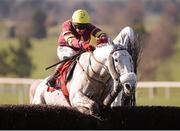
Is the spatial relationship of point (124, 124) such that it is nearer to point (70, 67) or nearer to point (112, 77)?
point (112, 77)

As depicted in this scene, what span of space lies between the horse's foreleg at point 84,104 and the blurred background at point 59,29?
13.5 meters

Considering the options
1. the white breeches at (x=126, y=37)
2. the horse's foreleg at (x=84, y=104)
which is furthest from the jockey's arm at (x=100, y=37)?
the horse's foreleg at (x=84, y=104)

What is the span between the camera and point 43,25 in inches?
2726

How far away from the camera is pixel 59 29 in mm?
62531

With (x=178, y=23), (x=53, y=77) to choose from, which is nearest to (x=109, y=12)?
(x=178, y=23)

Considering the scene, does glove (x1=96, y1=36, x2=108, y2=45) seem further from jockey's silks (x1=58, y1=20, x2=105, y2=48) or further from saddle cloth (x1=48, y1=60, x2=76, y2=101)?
saddle cloth (x1=48, y1=60, x2=76, y2=101)

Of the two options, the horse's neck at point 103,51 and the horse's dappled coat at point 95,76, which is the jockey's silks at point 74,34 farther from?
the horse's neck at point 103,51

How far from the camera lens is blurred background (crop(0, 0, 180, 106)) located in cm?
4334

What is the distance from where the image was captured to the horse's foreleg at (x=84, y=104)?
9703mm

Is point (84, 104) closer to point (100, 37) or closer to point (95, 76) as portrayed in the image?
point (95, 76)

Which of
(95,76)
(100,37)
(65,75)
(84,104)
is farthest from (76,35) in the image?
(84,104)

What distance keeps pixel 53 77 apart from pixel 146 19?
60.1 meters

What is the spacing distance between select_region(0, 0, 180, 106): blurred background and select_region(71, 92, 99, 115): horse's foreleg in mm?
13452

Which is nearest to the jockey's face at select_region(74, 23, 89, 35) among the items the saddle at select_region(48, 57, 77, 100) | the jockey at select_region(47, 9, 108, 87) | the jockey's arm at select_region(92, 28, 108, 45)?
the jockey at select_region(47, 9, 108, 87)
